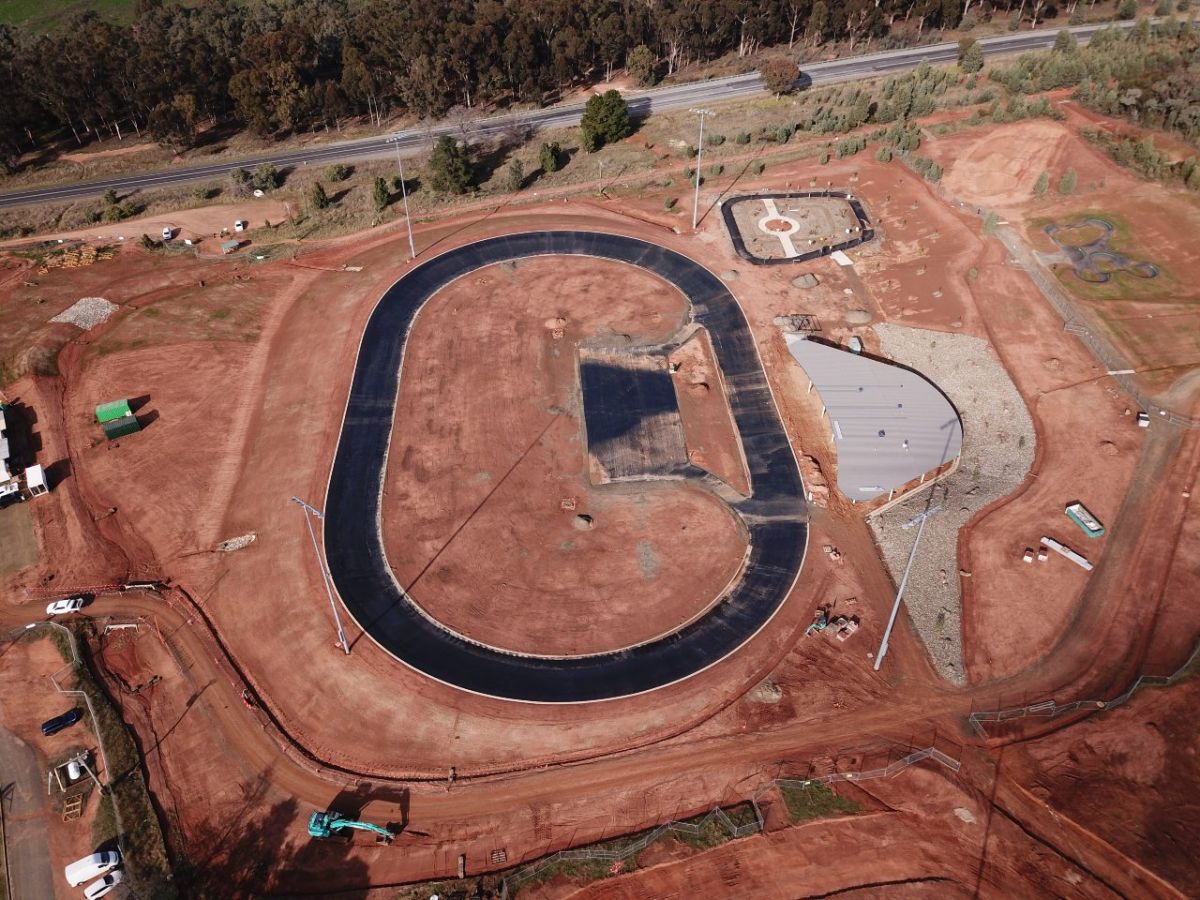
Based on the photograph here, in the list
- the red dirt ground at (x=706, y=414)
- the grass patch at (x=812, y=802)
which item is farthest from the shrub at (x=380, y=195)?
the grass patch at (x=812, y=802)

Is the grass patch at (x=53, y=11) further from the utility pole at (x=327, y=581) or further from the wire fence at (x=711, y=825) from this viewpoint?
the wire fence at (x=711, y=825)

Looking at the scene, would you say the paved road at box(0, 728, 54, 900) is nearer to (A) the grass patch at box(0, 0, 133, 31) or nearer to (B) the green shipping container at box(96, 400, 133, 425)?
(B) the green shipping container at box(96, 400, 133, 425)

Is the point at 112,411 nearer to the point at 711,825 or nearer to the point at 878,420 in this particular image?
the point at 711,825

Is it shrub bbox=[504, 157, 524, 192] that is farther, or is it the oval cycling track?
shrub bbox=[504, 157, 524, 192]

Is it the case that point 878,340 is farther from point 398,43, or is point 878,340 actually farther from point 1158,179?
point 398,43

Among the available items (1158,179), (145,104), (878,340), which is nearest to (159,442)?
(878,340)

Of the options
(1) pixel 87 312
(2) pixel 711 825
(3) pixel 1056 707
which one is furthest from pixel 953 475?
(1) pixel 87 312

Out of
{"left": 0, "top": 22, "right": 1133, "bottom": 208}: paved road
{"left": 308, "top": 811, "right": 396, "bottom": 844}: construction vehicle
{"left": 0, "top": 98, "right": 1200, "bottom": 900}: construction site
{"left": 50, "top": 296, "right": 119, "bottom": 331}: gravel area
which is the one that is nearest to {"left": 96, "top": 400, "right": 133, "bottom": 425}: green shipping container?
{"left": 0, "top": 98, "right": 1200, "bottom": 900}: construction site
